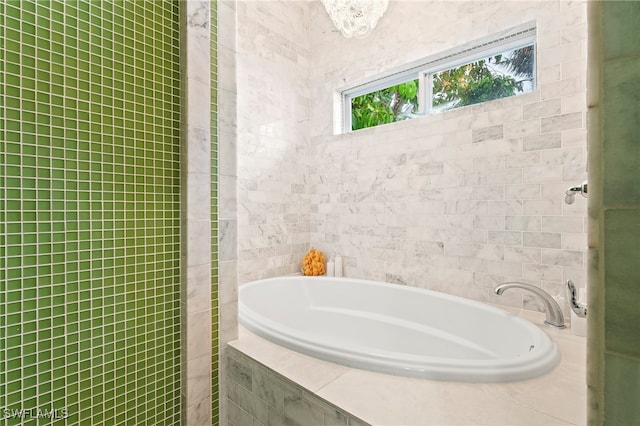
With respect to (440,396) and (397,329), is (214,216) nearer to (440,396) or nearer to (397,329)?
(440,396)

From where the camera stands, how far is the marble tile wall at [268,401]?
97 centimetres

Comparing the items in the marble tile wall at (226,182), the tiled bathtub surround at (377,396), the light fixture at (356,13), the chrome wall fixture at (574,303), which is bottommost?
the tiled bathtub surround at (377,396)

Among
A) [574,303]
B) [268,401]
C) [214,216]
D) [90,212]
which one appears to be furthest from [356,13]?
[268,401]

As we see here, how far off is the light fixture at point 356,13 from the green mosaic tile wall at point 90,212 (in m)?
1.20

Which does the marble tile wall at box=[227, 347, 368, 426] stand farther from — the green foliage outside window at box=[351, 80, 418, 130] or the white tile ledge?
the green foliage outside window at box=[351, 80, 418, 130]

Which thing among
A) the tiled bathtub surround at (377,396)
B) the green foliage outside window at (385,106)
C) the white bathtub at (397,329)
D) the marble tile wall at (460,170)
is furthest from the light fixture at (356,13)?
the tiled bathtub surround at (377,396)

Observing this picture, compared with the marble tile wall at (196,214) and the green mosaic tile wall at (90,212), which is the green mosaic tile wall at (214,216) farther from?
the green mosaic tile wall at (90,212)

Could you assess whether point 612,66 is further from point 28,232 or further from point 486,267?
point 486,267

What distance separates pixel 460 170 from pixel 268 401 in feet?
5.63

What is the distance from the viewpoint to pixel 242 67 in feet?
8.00

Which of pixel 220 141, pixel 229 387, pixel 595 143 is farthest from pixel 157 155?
pixel 595 143

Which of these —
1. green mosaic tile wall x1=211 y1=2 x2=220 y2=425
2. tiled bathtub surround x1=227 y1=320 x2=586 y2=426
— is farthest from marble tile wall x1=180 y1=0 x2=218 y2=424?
tiled bathtub surround x1=227 y1=320 x2=586 y2=426

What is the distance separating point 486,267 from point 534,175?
23.9 inches

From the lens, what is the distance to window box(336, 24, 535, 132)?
1908 millimetres
